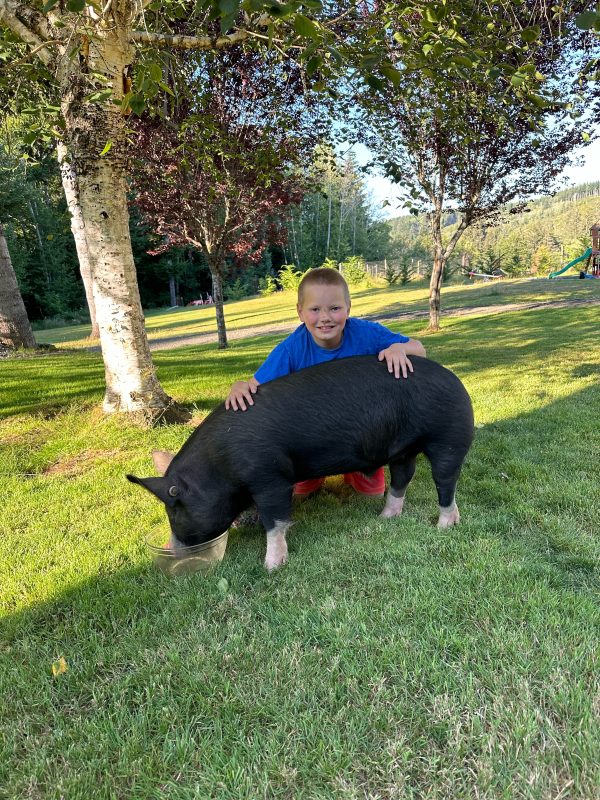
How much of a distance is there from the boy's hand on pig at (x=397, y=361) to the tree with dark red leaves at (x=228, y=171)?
6262 millimetres

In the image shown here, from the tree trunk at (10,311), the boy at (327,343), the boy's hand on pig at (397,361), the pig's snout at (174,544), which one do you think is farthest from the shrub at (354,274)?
the pig's snout at (174,544)

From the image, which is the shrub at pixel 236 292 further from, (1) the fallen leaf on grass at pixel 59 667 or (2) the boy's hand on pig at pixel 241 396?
(1) the fallen leaf on grass at pixel 59 667

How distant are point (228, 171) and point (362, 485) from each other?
396 inches

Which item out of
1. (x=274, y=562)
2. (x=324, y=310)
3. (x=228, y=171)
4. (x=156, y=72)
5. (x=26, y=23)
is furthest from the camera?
(x=228, y=171)

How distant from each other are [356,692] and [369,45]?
15.6 feet

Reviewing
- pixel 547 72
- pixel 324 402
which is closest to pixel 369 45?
pixel 324 402

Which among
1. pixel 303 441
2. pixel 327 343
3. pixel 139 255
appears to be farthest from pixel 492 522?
pixel 139 255

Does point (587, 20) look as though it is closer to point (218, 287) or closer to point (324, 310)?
point (324, 310)

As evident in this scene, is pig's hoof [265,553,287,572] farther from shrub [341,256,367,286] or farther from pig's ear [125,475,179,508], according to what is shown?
shrub [341,256,367,286]

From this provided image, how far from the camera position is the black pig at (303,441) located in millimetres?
2691

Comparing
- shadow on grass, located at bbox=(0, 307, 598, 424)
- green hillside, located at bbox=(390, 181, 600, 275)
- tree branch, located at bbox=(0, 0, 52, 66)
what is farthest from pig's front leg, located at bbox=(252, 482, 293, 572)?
green hillside, located at bbox=(390, 181, 600, 275)

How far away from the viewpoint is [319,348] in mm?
3385

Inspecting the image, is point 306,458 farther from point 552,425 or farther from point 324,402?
point 552,425

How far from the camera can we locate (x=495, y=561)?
2561mm
